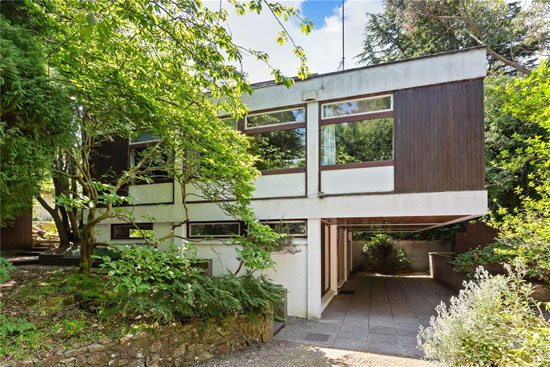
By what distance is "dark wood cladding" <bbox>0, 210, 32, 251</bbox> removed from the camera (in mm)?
12477

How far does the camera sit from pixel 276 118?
29.7ft

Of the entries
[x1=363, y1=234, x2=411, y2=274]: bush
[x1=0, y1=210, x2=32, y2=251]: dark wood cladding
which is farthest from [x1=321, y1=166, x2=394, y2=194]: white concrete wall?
[x1=0, y1=210, x2=32, y2=251]: dark wood cladding

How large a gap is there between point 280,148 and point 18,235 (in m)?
11.9

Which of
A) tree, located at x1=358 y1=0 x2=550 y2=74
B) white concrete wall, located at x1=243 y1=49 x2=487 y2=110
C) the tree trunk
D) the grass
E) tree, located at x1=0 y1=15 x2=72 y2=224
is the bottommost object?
the grass

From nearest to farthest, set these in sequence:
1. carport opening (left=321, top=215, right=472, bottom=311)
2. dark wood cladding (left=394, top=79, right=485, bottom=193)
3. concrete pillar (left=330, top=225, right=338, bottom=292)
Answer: dark wood cladding (left=394, top=79, right=485, bottom=193) → concrete pillar (left=330, top=225, right=338, bottom=292) → carport opening (left=321, top=215, right=472, bottom=311)

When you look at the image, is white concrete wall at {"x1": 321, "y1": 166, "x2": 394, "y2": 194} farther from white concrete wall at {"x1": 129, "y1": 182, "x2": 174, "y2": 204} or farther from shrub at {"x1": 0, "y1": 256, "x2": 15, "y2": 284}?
shrub at {"x1": 0, "y1": 256, "x2": 15, "y2": 284}

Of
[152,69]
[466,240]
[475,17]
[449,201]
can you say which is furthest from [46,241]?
[475,17]

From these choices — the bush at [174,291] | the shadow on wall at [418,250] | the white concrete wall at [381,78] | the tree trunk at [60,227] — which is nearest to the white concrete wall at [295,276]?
the bush at [174,291]

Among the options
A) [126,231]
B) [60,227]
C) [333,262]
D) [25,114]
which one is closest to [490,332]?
[25,114]

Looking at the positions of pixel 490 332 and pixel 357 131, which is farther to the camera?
pixel 357 131

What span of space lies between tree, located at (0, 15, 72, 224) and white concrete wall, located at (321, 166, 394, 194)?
19.2 ft

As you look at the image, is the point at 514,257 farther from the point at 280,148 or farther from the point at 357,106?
the point at 280,148

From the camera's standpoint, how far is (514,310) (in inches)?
148

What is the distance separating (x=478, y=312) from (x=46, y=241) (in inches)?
667
